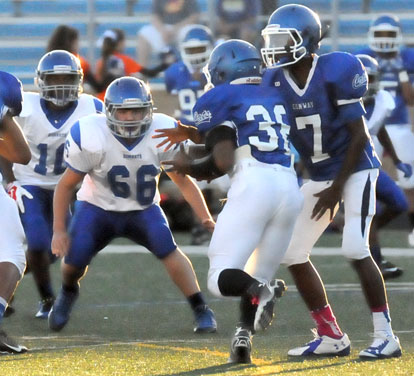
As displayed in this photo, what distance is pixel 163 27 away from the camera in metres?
12.7

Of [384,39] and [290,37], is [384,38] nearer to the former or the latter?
[384,39]

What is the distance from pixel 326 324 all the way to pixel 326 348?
0.11 meters

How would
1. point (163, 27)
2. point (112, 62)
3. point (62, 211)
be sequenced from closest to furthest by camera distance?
1. point (62, 211)
2. point (112, 62)
3. point (163, 27)

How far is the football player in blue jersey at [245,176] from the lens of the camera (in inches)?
199

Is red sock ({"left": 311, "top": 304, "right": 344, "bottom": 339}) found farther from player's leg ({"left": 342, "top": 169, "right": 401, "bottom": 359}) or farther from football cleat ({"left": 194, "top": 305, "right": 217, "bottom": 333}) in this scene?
football cleat ({"left": 194, "top": 305, "right": 217, "bottom": 333})

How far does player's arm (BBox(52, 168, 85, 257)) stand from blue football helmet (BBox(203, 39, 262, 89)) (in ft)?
3.86

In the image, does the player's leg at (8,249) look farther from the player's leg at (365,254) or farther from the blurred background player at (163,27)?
the blurred background player at (163,27)

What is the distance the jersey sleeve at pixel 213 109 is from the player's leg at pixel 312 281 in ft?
2.04

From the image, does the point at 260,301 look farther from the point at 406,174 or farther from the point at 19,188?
the point at 406,174

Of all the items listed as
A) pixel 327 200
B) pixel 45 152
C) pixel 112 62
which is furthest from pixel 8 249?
pixel 112 62

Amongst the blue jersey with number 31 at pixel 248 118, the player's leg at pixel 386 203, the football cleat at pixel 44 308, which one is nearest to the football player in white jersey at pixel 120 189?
the football cleat at pixel 44 308

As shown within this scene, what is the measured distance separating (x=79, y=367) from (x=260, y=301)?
31.4 inches

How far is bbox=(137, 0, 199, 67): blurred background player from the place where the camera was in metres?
12.6

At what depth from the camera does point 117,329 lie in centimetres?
641
